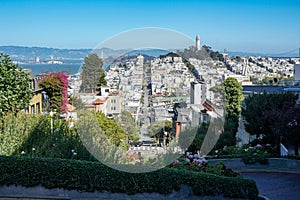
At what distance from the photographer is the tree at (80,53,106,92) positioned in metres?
5.47

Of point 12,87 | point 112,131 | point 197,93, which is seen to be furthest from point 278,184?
point 12,87

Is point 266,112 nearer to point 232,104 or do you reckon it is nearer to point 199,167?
point 232,104

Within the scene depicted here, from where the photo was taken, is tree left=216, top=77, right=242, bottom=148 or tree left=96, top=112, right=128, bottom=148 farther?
tree left=216, top=77, right=242, bottom=148

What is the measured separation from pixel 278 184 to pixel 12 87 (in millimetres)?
7872

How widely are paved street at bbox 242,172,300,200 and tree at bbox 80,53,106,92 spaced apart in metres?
3.97

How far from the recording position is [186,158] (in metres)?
7.15

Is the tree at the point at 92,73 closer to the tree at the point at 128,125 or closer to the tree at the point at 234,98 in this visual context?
the tree at the point at 128,125

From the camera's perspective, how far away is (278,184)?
8.18 m

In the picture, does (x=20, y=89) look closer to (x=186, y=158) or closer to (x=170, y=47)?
(x=186, y=158)

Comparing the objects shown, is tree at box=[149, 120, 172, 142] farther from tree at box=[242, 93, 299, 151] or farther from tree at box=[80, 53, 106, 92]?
tree at box=[242, 93, 299, 151]

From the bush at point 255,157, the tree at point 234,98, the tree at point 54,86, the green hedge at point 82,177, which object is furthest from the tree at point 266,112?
the tree at point 54,86

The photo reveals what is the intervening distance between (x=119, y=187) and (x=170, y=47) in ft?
7.54

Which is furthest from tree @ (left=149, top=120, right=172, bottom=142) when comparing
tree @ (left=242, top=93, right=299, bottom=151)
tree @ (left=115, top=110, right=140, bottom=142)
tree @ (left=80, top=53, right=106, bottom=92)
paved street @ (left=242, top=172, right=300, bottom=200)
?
tree @ (left=242, top=93, right=299, bottom=151)

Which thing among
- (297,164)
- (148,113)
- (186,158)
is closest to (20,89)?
(186,158)
